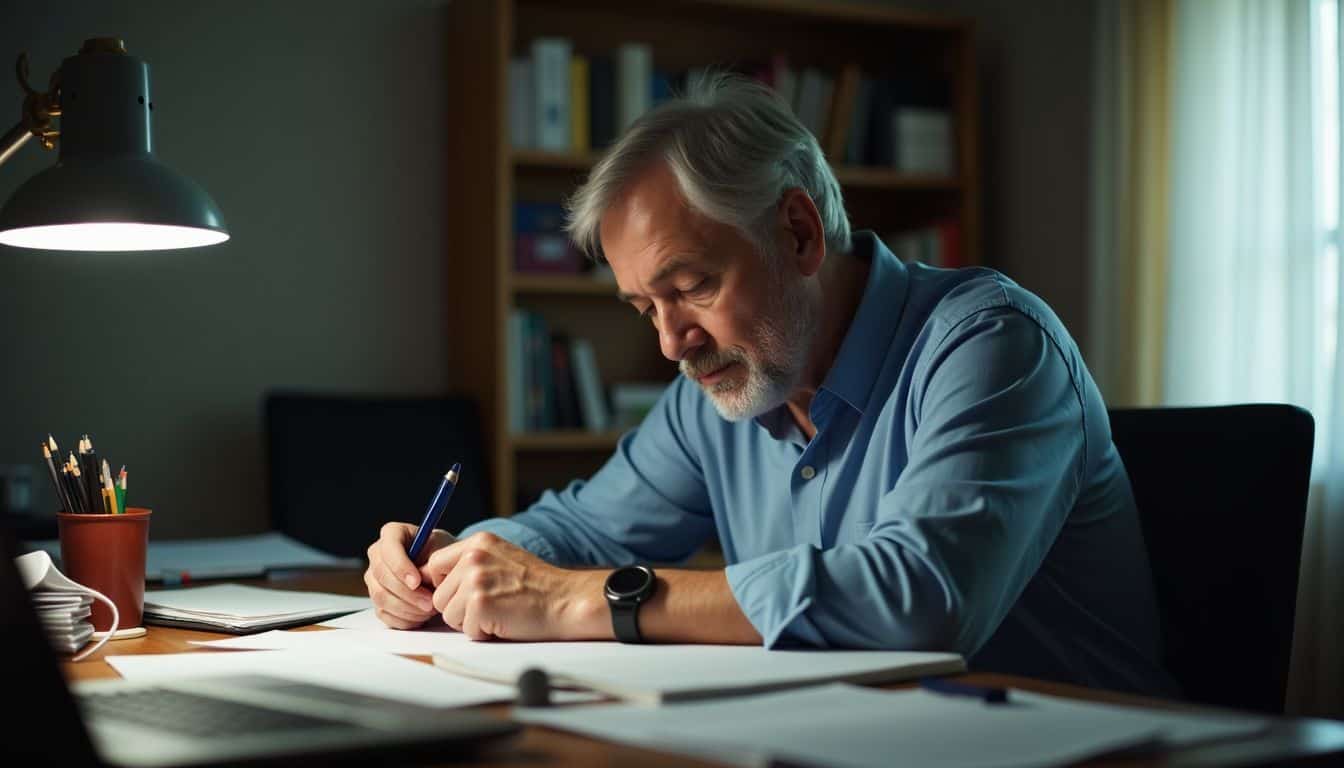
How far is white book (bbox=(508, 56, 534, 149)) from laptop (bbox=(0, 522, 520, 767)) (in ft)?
8.36

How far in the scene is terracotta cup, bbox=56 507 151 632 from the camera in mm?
1241

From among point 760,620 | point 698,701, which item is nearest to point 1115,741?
point 698,701

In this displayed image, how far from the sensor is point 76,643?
3.73 ft

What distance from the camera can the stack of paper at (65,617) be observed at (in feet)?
3.69

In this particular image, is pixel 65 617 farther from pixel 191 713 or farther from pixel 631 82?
pixel 631 82

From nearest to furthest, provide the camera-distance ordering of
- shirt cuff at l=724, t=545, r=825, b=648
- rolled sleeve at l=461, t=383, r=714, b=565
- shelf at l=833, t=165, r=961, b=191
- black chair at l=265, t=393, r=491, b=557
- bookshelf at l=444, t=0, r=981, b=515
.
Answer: shirt cuff at l=724, t=545, r=825, b=648, rolled sleeve at l=461, t=383, r=714, b=565, black chair at l=265, t=393, r=491, b=557, bookshelf at l=444, t=0, r=981, b=515, shelf at l=833, t=165, r=961, b=191

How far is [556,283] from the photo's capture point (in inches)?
130

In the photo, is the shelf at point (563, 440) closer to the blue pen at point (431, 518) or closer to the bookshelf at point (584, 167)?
the bookshelf at point (584, 167)

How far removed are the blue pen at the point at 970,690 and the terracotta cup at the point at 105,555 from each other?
0.78 m

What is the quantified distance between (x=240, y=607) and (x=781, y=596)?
0.61 meters

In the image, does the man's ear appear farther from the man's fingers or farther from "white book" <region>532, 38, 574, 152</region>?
"white book" <region>532, 38, 574, 152</region>

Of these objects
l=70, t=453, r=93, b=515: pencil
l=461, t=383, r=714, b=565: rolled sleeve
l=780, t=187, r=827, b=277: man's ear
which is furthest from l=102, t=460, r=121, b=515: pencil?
l=780, t=187, r=827, b=277: man's ear

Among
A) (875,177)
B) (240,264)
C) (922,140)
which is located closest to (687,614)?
(240,264)

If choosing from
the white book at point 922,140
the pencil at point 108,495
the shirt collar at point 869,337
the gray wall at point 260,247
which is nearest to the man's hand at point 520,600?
the pencil at point 108,495
